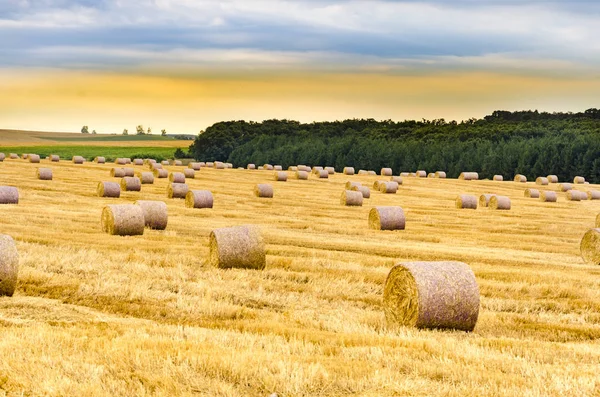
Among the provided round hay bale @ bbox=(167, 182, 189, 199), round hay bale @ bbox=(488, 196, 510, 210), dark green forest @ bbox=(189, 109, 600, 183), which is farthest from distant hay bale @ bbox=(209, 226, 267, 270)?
dark green forest @ bbox=(189, 109, 600, 183)

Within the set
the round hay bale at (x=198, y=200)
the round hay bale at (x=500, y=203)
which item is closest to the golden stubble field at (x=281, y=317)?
the round hay bale at (x=198, y=200)

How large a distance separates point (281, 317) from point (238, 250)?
4986mm

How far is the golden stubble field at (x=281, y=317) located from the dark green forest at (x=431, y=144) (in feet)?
170

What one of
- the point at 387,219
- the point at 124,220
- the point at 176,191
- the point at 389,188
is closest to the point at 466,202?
the point at 389,188

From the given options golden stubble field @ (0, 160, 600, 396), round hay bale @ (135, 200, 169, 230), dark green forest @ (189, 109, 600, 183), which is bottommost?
Result: golden stubble field @ (0, 160, 600, 396)

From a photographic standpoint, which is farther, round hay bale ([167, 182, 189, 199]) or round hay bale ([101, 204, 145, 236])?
round hay bale ([167, 182, 189, 199])

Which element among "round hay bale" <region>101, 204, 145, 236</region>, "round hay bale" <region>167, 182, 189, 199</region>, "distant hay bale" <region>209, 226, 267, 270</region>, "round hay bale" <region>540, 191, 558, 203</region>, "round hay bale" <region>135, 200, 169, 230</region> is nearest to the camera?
"distant hay bale" <region>209, 226, 267, 270</region>

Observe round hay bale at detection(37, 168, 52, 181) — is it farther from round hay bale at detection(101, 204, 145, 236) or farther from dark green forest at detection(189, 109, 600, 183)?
dark green forest at detection(189, 109, 600, 183)

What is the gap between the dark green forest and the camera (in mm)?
79750

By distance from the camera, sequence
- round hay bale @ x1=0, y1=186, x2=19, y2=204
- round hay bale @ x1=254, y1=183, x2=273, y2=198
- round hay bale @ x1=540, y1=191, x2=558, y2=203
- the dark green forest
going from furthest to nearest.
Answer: the dark green forest, round hay bale @ x1=540, y1=191, x2=558, y2=203, round hay bale @ x1=254, y1=183, x2=273, y2=198, round hay bale @ x1=0, y1=186, x2=19, y2=204

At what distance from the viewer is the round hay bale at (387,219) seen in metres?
28.7

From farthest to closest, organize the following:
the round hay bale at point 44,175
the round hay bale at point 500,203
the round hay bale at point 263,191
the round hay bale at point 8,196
Result: 1. the round hay bale at point 44,175
2. the round hay bale at point 263,191
3. the round hay bale at point 500,203
4. the round hay bale at point 8,196

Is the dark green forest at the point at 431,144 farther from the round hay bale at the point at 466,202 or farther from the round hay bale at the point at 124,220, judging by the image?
the round hay bale at the point at 124,220

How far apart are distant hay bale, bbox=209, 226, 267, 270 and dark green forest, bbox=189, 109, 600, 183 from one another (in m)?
62.9
